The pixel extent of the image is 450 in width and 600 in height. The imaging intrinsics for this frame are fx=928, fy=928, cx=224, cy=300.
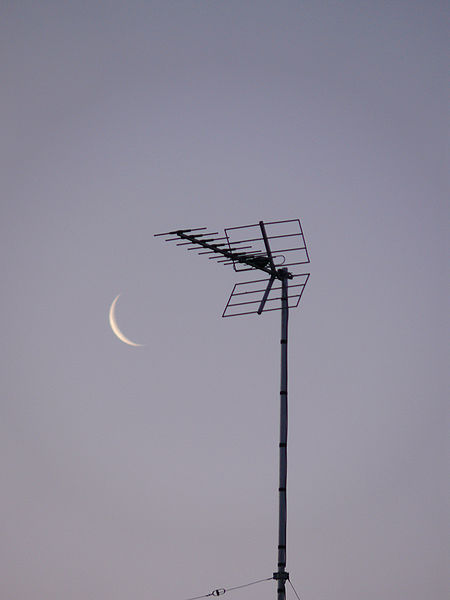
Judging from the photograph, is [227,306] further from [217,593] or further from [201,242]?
[217,593]

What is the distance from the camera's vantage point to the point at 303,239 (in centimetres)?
2673

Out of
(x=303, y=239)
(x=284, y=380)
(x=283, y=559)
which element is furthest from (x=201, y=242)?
(x=283, y=559)

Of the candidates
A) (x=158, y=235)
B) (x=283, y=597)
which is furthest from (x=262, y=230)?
(x=283, y=597)

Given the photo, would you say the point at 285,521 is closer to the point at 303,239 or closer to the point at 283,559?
the point at 283,559

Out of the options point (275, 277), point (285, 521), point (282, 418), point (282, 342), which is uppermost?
point (275, 277)

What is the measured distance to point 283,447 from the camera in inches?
1002

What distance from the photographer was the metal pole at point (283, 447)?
80.1ft

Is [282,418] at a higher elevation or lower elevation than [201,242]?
lower

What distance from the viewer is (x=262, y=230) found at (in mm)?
26625

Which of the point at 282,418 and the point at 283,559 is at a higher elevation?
the point at 282,418

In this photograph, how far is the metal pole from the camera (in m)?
24.4

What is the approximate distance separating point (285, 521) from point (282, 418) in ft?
9.13

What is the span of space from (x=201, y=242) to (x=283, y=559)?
910 centimetres

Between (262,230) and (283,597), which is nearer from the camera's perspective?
(283,597)
